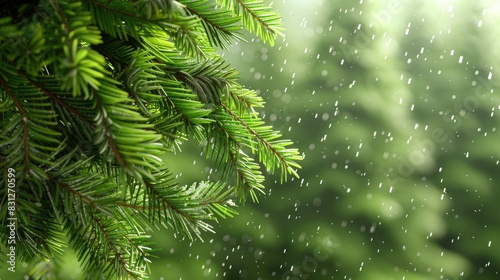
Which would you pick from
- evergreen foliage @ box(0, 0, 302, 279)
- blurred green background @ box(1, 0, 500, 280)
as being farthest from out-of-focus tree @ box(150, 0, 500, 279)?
evergreen foliage @ box(0, 0, 302, 279)

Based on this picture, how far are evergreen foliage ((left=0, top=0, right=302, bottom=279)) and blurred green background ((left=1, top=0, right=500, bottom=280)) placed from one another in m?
1.17

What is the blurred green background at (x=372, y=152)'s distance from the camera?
1.62m

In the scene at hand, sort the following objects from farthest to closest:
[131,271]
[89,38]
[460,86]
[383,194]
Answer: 1. [460,86]
2. [383,194]
3. [131,271]
4. [89,38]

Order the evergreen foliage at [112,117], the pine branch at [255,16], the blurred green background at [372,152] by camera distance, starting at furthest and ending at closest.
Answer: the blurred green background at [372,152] < the pine branch at [255,16] < the evergreen foliage at [112,117]

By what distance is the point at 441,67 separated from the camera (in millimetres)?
1815

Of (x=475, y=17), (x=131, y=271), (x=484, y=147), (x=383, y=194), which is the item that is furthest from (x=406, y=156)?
(x=131, y=271)

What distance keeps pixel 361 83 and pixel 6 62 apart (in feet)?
5.04

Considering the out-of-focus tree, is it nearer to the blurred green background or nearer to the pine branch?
the blurred green background

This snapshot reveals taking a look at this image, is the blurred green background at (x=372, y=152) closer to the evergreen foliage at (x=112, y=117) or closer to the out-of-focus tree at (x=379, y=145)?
the out-of-focus tree at (x=379, y=145)

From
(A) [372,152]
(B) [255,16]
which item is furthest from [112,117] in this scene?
(A) [372,152]

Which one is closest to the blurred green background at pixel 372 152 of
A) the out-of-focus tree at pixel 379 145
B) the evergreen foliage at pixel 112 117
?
the out-of-focus tree at pixel 379 145

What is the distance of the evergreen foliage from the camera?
30 cm

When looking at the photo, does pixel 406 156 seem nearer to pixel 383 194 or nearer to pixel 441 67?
pixel 383 194

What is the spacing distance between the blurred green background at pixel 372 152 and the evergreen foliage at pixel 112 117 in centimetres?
117
